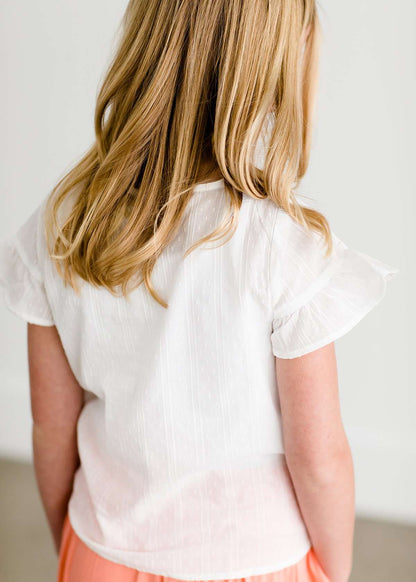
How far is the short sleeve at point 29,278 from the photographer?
2.76ft

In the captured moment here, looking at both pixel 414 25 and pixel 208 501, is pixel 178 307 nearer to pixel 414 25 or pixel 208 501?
pixel 208 501

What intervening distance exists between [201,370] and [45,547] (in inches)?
60.7

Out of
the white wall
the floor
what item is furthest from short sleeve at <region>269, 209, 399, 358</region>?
the floor

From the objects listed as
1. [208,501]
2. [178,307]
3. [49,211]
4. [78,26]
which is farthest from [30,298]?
[78,26]

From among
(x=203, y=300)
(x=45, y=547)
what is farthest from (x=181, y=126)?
(x=45, y=547)

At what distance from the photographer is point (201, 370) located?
0.75m

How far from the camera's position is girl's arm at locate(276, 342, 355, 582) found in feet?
2.37

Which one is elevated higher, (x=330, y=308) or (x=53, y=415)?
(x=330, y=308)

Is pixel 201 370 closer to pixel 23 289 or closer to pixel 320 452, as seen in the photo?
pixel 320 452

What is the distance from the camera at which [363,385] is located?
1929 mm

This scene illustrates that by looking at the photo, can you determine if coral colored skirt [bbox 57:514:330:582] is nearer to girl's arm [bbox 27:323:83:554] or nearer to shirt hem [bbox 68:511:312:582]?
shirt hem [bbox 68:511:312:582]

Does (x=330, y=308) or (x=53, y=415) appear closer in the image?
(x=330, y=308)

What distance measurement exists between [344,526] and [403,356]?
1102 millimetres

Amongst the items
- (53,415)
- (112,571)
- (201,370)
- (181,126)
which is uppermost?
(181,126)
